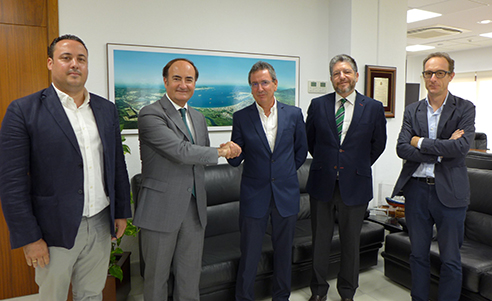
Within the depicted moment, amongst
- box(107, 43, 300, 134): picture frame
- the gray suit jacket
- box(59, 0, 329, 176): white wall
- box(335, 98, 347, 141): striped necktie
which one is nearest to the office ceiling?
box(59, 0, 329, 176): white wall

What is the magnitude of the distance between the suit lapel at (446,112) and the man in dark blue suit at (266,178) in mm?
898

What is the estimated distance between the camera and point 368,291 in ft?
9.22

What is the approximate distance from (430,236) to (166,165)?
175cm

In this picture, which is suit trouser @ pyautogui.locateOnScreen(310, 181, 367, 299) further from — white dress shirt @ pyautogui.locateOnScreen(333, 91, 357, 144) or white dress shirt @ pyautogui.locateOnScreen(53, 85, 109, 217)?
white dress shirt @ pyautogui.locateOnScreen(53, 85, 109, 217)

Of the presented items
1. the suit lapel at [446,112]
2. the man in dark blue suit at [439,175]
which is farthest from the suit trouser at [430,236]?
the suit lapel at [446,112]

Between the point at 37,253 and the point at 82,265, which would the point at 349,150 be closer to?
the point at 82,265

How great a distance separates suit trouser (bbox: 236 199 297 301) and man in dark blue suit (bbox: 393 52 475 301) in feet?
2.69

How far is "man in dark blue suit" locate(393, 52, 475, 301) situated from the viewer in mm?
2154

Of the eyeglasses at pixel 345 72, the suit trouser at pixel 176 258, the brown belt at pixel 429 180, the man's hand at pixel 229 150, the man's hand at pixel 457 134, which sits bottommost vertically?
the suit trouser at pixel 176 258

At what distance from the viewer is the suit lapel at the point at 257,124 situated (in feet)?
7.45

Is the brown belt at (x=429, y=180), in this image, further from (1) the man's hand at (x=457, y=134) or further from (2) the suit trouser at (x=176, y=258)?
(2) the suit trouser at (x=176, y=258)

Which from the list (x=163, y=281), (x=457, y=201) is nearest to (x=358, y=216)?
(x=457, y=201)

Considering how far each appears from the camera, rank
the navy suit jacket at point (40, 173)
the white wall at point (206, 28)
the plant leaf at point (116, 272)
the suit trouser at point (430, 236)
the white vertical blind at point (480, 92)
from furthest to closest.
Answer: the white vertical blind at point (480, 92)
the white wall at point (206, 28)
the plant leaf at point (116, 272)
the suit trouser at point (430, 236)
the navy suit jacket at point (40, 173)

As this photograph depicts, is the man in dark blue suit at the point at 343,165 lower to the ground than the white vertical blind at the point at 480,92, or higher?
lower
